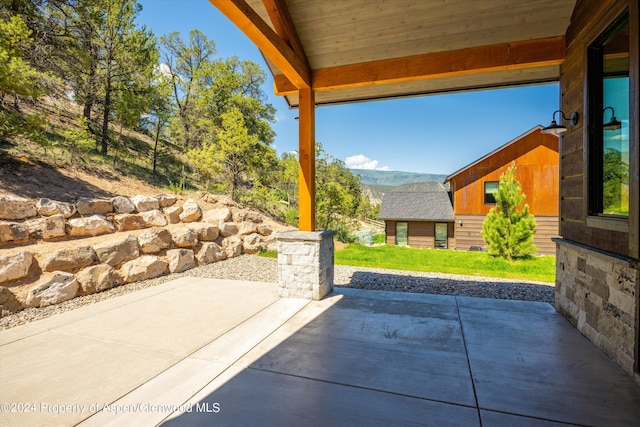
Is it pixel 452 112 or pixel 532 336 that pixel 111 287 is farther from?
pixel 452 112

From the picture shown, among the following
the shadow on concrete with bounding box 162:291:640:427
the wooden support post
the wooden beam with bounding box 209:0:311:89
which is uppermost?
the wooden beam with bounding box 209:0:311:89

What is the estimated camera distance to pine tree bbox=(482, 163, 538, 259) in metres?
9.37

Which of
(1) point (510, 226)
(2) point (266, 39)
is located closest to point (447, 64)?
(2) point (266, 39)

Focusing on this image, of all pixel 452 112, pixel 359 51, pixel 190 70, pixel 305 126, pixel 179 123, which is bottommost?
pixel 305 126

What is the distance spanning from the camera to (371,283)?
5.27m

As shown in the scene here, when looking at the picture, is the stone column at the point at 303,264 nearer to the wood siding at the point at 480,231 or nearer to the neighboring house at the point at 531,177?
the neighboring house at the point at 531,177

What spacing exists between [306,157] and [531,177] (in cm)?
1356

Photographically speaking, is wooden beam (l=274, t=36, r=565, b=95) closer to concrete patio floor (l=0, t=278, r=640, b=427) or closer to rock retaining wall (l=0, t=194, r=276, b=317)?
concrete patio floor (l=0, t=278, r=640, b=427)

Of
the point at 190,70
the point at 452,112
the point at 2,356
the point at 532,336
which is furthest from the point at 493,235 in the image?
the point at 452,112

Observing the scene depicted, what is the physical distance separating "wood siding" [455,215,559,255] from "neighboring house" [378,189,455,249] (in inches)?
A: 21.9

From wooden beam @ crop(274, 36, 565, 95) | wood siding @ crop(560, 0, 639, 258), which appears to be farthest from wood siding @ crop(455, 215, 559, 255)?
wooden beam @ crop(274, 36, 565, 95)

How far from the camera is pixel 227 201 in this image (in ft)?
29.0

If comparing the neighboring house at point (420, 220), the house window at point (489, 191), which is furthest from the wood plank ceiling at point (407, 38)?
the neighboring house at point (420, 220)

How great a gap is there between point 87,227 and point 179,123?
987 cm
